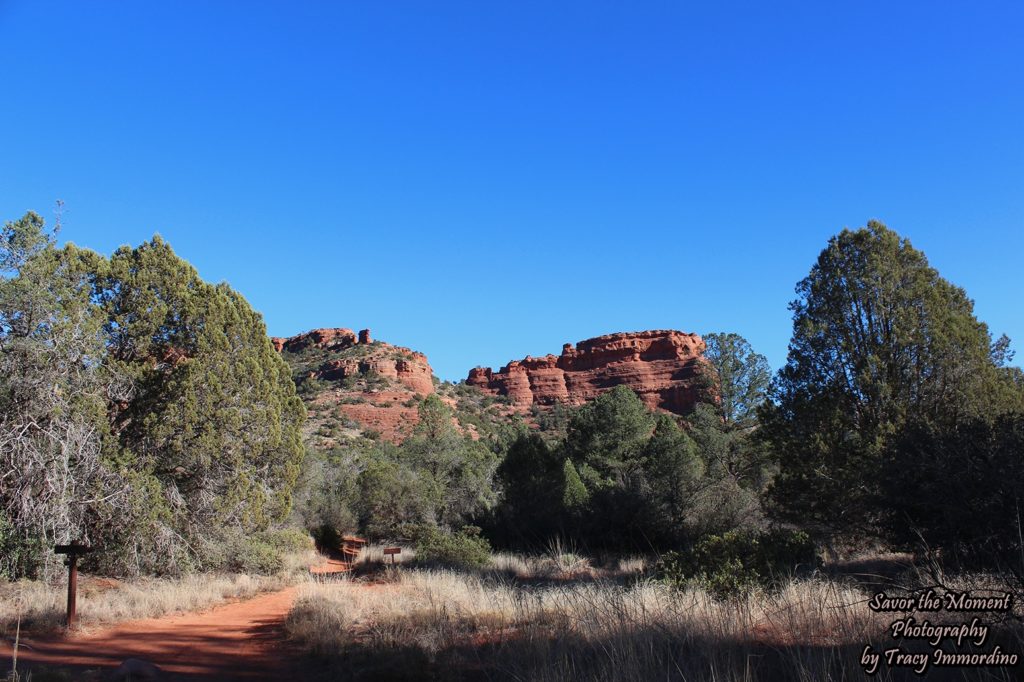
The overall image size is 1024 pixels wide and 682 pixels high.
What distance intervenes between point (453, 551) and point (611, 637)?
14110mm

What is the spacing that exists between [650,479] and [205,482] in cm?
1517

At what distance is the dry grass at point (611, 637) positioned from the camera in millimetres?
4746

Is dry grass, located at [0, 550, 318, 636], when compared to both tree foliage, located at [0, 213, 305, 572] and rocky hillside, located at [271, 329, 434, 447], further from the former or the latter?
rocky hillside, located at [271, 329, 434, 447]

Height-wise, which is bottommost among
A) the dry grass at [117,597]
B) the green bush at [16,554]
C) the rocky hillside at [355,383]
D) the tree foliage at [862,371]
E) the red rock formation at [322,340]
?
the dry grass at [117,597]

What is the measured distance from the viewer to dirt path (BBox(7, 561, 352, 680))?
290 inches

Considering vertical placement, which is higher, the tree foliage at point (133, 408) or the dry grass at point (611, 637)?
the tree foliage at point (133, 408)

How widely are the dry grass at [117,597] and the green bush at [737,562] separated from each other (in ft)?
30.5

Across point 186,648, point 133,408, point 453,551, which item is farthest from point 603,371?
point 186,648

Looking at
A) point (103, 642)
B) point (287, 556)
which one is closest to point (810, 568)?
point (103, 642)

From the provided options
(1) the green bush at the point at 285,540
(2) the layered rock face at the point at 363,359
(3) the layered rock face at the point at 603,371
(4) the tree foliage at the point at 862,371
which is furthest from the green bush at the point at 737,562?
(3) the layered rock face at the point at 603,371

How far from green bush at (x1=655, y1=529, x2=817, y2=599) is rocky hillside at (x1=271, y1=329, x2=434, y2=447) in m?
49.1

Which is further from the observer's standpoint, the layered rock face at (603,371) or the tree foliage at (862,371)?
the layered rock face at (603,371)

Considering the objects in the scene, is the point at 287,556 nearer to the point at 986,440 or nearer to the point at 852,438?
the point at 852,438

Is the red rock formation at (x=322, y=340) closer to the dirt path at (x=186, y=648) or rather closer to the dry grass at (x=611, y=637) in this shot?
the dirt path at (x=186, y=648)
